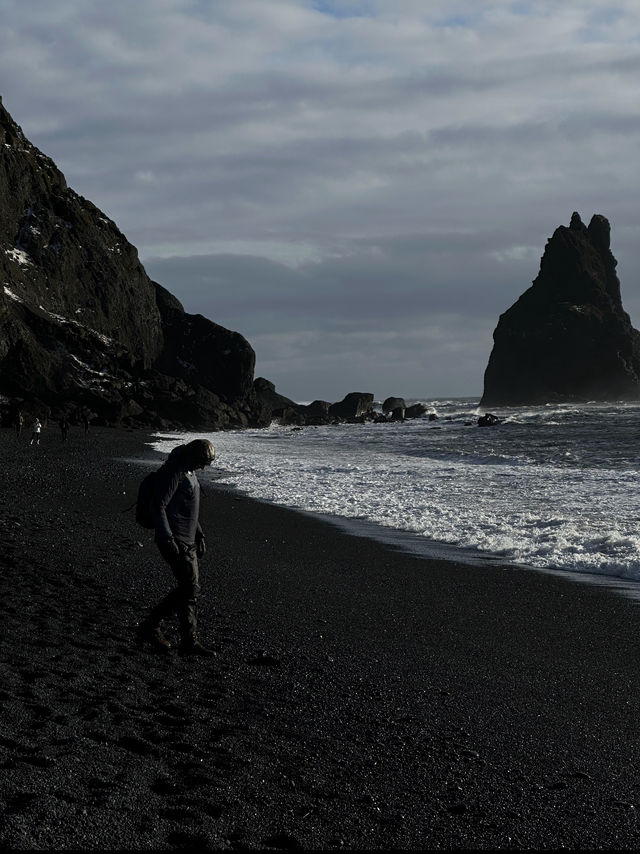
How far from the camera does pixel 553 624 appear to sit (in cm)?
871

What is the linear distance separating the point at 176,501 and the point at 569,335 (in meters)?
167

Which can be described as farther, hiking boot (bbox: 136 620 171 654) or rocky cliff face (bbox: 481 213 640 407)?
rocky cliff face (bbox: 481 213 640 407)

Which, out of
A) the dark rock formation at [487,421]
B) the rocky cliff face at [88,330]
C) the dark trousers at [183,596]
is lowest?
the dark trousers at [183,596]

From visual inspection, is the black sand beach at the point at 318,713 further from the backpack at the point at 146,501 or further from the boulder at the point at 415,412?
the boulder at the point at 415,412

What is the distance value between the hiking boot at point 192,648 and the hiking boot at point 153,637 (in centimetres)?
13

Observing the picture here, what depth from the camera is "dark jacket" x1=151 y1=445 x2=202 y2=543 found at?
269 inches

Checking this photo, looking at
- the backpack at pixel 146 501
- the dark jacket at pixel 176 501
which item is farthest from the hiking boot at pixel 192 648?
the backpack at pixel 146 501

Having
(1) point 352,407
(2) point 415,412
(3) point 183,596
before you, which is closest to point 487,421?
(2) point 415,412

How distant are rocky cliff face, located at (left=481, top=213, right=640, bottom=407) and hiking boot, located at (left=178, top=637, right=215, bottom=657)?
15945 centimetres

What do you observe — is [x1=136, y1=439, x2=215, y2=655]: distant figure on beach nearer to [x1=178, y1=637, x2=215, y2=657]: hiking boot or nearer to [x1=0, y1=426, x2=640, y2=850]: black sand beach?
[x1=178, y1=637, x2=215, y2=657]: hiking boot

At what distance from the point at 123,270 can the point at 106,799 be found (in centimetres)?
9950

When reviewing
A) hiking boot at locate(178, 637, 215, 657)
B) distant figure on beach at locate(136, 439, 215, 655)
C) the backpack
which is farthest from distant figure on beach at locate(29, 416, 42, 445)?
hiking boot at locate(178, 637, 215, 657)

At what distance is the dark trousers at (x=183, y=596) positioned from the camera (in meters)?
7.00

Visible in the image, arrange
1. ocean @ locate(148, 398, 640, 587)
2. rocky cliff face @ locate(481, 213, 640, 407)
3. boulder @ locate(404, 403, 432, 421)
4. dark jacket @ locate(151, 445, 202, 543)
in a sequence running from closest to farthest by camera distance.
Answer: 1. dark jacket @ locate(151, 445, 202, 543)
2. ocean @ locate(148, 398, 640, 587)
3. boulder @ locate(404, 403, 432, 421)
4. rocky cliff face @ locate(481, 213, 640, 407)
